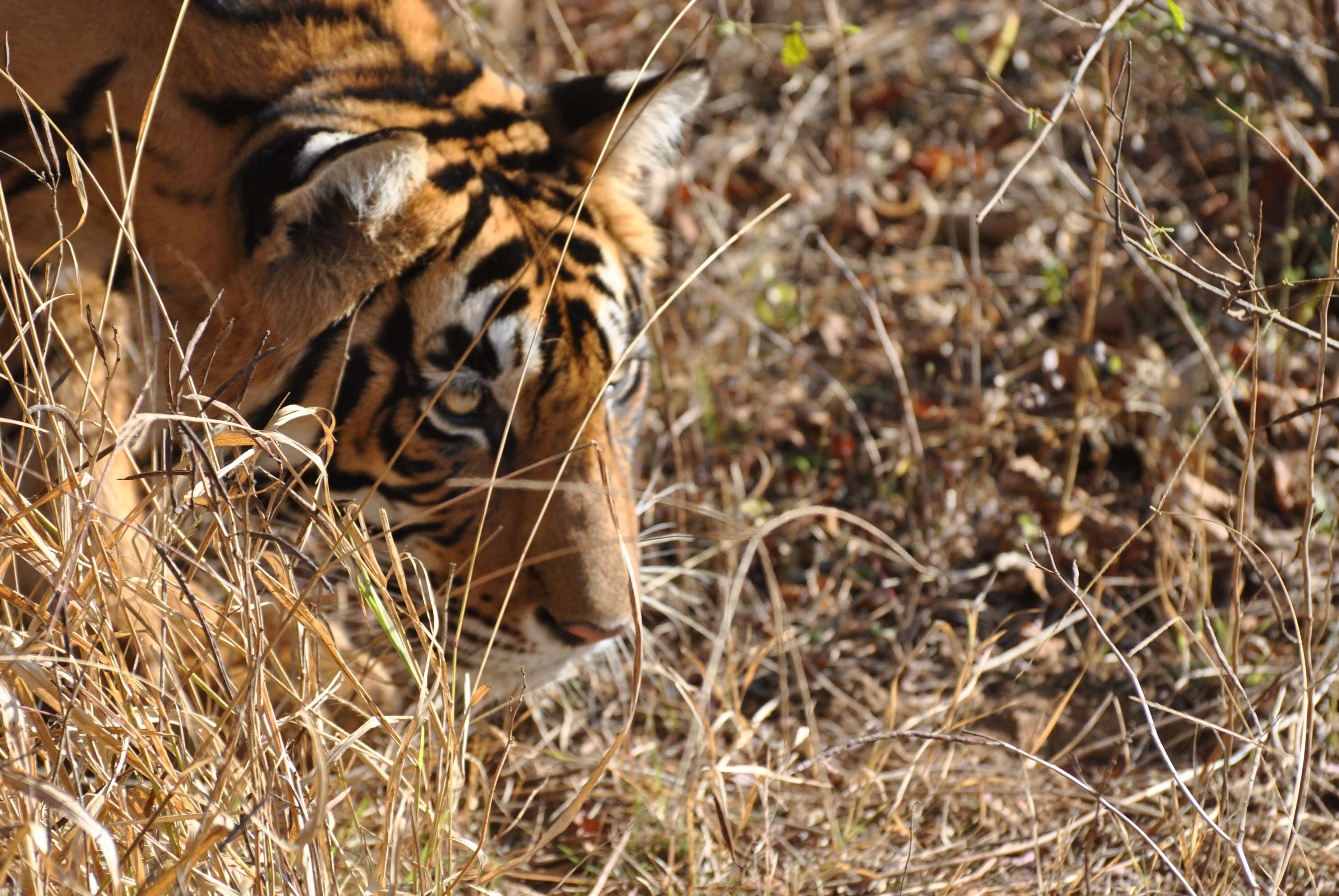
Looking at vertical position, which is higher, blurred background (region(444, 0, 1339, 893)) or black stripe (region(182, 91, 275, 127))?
black stripe (region(182, 91, 275, 127))

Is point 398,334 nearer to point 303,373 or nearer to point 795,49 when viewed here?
point 303,373

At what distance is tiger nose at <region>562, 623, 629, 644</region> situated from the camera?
7.18 ft

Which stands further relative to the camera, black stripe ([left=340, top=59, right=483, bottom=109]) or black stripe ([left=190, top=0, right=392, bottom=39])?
black stripe ([left=340, top=59, right=483, bottom=109])

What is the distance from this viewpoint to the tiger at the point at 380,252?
6.39 feet

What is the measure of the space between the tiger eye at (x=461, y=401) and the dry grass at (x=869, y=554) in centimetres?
38

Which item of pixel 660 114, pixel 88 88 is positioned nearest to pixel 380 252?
pixel 88 88

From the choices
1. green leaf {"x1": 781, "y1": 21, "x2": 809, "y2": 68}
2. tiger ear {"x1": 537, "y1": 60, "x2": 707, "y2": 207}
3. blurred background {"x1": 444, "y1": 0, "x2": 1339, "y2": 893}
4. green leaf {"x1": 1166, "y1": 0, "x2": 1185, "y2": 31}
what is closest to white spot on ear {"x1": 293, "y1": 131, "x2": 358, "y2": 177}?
tiger ear {"x1": 537, "y1": 60, "x2": 707, "y2": 207}

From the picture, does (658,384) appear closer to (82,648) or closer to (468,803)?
(468,803)

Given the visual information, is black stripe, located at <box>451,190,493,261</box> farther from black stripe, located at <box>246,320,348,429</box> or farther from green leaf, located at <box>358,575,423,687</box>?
green leaf, located at <box>358,575,423,687</box>

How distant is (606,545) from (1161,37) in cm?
226

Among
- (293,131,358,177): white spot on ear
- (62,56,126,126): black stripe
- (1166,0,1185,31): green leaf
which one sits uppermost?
(62,56,126,126): black stripe

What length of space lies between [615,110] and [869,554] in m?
1.46

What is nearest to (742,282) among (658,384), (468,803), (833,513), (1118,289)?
(658,384)

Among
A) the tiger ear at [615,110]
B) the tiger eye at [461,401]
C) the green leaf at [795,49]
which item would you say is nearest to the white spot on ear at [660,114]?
the tiger ear at [615,110]
